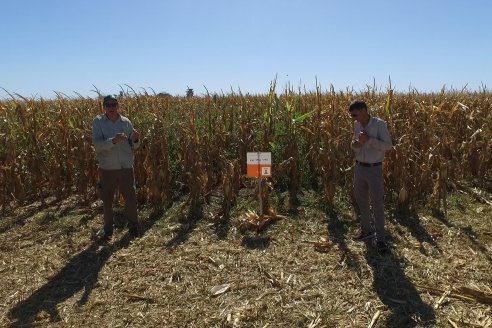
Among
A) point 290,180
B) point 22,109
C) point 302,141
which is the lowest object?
point 290,180

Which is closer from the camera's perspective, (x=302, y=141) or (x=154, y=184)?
(x=154, y=184)

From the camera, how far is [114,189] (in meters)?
5.67

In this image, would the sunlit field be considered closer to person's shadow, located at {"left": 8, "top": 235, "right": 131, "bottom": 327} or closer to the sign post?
person's shadow, located at {"left": 8, "top": 235, "right": 131, "bottom": 327}

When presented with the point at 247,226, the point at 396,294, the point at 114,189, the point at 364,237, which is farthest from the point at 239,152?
the point at 396,294

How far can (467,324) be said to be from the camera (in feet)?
11.5

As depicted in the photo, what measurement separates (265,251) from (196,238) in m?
0.95

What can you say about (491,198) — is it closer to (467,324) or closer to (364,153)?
(364,153)

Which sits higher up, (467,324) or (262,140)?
(262,140)

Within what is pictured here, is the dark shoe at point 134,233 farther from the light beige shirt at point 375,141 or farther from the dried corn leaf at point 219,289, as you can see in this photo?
the light beige shirt at point 375,141

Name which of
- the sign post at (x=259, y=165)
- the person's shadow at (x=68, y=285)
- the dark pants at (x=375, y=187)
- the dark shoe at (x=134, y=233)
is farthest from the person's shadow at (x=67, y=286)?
the dark pants at (x=375, y=187)

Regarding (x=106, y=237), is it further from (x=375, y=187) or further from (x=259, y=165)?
(x=375, y=187)

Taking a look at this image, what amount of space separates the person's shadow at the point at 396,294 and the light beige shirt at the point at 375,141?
1.03 meters

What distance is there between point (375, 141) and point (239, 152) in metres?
2.83

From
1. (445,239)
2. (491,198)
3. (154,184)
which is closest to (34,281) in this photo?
(154,184)
